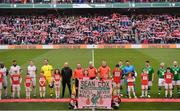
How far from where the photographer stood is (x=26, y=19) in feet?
179

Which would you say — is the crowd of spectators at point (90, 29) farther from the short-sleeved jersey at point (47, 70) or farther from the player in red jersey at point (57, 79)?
the player in red jersey at point (57, 79)

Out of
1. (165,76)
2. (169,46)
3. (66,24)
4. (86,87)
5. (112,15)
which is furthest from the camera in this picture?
(112,15)

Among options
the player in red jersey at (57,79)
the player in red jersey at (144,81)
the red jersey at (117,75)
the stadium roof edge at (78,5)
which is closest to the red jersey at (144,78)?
the player in red jersey at (144,81)

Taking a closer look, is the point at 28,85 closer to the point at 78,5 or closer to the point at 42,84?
the point at 42,84

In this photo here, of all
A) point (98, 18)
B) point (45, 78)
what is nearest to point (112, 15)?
point (98, 18)

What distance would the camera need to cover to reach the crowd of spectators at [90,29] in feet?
159

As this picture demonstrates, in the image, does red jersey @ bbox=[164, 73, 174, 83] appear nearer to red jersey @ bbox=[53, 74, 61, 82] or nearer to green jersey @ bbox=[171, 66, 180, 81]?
green jersey @ bbox=[171, 66, 180, 81]

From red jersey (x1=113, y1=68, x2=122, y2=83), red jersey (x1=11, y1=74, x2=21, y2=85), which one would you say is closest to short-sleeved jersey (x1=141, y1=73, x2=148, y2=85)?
red jersey (x1=113, y1=68, x2=122, y2=83)

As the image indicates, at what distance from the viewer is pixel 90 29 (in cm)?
5122

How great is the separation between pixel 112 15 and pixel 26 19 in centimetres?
1078

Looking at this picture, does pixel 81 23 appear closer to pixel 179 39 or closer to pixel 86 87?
pixel 179 39

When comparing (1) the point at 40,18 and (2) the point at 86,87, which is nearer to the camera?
(2) the point at 86,87

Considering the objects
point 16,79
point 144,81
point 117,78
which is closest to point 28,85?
point 16,79

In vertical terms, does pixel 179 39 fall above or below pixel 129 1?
below
